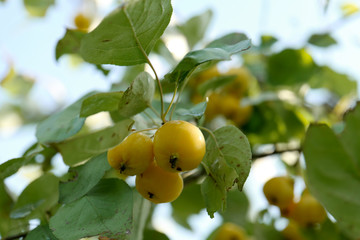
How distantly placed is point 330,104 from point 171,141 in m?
1.60

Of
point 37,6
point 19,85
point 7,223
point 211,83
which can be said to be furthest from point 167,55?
point 19,85

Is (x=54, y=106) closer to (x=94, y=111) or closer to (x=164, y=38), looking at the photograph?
(x=164, y=38)

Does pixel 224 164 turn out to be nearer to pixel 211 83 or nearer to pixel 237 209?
pixel 211 83

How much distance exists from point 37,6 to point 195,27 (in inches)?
26.6

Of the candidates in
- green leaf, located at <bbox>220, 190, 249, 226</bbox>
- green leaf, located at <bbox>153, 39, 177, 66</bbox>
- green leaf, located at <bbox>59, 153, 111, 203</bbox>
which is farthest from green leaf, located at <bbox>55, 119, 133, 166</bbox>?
green leaf, located at <bbox>220, 190, 249, 226</bbox>

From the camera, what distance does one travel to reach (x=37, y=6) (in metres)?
1.72

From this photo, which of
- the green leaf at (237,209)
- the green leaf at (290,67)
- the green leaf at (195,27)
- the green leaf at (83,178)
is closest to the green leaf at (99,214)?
the green leaf at (83,178)

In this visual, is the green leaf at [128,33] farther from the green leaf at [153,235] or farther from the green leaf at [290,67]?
the green leaf at [290,67]

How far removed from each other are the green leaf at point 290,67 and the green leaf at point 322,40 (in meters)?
0.06

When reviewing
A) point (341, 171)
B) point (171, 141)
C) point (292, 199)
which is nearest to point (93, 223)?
point (171, 141)

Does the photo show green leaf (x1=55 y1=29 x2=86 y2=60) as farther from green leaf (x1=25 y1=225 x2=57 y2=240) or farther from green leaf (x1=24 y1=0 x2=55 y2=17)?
green leaf (x1=24 y1=0 x2=55 y2=17)

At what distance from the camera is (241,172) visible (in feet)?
2.63

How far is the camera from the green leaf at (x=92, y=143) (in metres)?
0.85

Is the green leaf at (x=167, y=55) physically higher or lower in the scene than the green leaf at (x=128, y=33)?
lower
